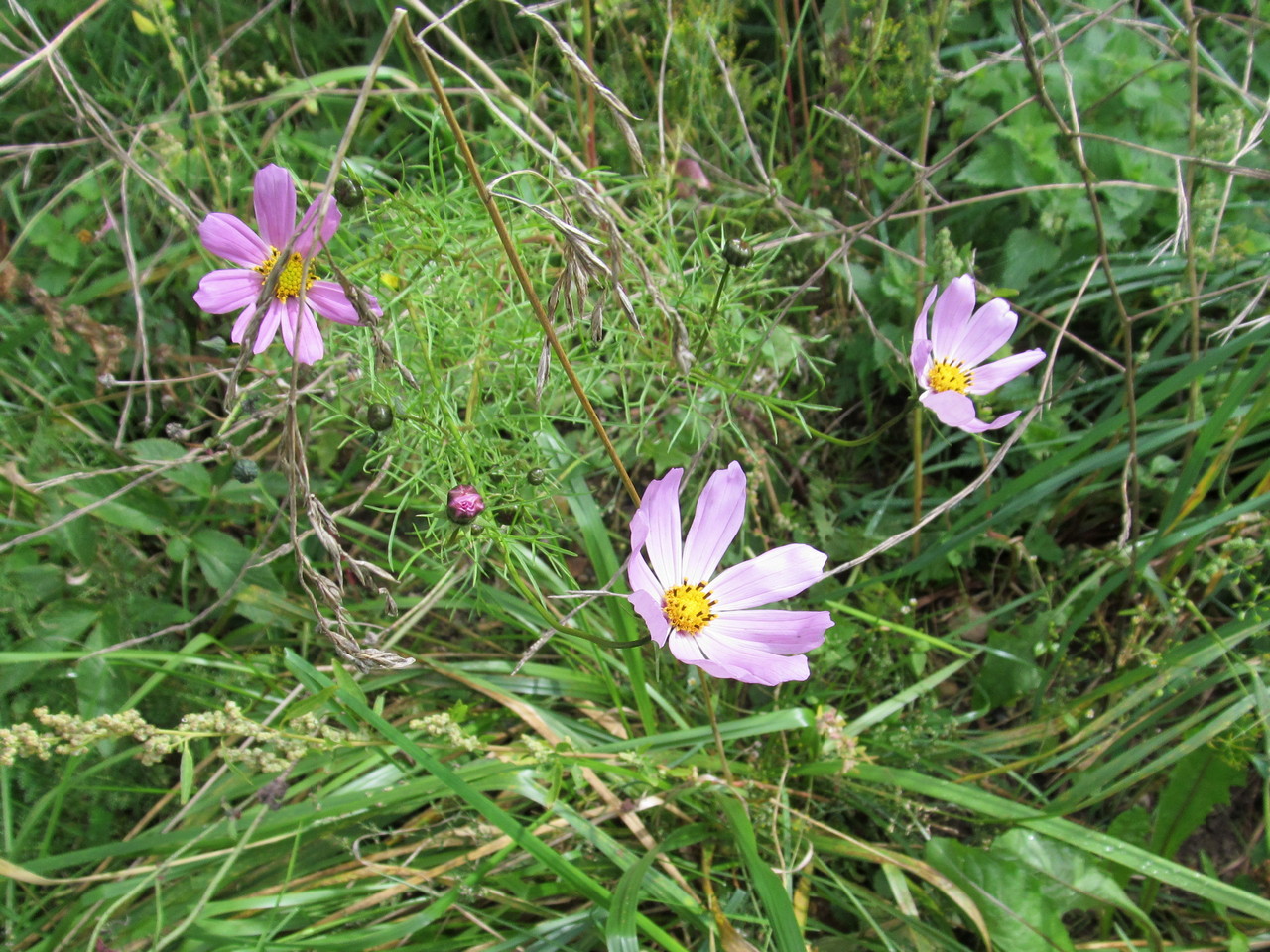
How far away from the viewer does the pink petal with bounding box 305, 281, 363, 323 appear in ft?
3.23

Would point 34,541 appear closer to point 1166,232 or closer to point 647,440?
point 647,440

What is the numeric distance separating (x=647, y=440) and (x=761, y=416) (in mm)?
259

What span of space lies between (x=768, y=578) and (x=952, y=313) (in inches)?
20.8

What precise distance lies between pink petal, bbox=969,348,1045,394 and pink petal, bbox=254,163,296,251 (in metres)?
0.95

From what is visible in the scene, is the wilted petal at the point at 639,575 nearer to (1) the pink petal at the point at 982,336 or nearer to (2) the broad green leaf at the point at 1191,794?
(1) the pink petal at the point at 982,336

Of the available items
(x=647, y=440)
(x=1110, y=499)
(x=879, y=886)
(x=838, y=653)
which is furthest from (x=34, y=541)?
(x=1110, y=499)

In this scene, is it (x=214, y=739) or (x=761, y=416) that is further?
(x=761, y=416)

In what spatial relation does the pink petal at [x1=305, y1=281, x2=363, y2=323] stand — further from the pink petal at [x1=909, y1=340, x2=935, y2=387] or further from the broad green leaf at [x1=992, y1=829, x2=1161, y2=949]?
the broad green leaf at [x1=992, y1=829, x2=1161, y2=949]

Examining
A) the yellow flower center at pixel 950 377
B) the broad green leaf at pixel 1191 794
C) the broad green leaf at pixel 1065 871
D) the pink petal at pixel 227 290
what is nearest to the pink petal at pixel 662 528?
the yellow flower center at pixel 950 377

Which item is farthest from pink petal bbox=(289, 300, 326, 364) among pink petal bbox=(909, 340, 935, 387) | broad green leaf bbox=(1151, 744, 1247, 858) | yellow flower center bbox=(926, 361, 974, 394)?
broad green leaf bbox=(1151, 744, 1247, 858)

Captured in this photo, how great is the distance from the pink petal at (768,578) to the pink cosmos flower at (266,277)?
526 mm

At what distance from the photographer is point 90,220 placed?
67.1 inches

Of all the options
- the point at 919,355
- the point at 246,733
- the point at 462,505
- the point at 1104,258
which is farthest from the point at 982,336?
the point at 246,733

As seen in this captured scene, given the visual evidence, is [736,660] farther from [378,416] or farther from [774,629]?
[378,416]
